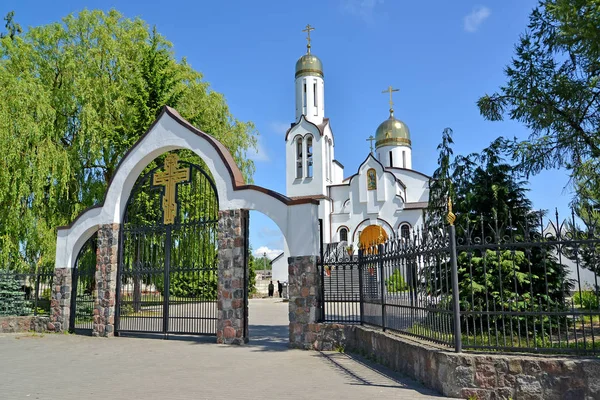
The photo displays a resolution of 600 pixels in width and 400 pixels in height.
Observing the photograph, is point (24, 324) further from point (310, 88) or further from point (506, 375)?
point (310, 88)

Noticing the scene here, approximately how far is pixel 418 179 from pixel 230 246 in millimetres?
35788

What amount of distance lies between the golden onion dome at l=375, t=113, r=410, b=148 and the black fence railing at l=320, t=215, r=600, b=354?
3513 cm

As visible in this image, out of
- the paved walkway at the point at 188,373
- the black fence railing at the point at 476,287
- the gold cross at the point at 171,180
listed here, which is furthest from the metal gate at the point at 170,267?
the black fence railing at the point at 476,287

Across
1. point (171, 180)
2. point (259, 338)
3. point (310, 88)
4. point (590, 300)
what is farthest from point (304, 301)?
point (310, 88)

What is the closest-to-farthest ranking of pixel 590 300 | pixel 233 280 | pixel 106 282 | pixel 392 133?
pixel 590 300 → pixel 233 280 → pixel 106 282 → pixel 392 133

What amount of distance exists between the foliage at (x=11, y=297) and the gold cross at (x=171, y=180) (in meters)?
5.70

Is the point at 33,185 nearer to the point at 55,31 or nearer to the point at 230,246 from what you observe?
the point at 55,31

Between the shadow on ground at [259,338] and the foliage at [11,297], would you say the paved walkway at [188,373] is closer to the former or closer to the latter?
the shadow on ground at [259,338]

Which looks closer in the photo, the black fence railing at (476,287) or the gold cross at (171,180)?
the black fence railing at (476,287)

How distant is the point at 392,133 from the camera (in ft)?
152

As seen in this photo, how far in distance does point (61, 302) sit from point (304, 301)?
785 cm

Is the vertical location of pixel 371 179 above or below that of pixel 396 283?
above

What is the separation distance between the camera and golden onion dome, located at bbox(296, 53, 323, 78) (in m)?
40.8

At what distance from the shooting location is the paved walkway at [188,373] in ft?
22.1
